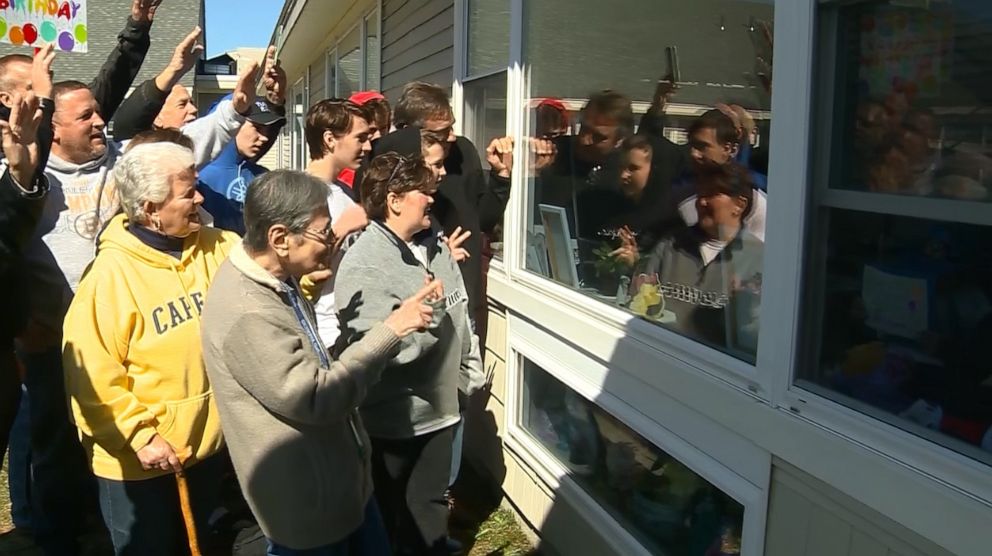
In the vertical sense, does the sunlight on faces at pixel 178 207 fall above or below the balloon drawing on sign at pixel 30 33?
below

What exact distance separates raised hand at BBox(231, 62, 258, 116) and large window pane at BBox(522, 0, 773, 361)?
123 cm

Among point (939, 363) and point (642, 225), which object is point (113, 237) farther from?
point (939, 363)

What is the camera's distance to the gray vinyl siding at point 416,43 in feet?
17.3

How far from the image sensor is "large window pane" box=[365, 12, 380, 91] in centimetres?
783

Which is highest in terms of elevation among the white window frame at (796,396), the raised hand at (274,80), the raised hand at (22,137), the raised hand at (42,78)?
the raised hand at (274,80)

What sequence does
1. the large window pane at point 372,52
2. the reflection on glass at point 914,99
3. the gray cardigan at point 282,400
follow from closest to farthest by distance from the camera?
the reflection on glass at point 914,99
the gray cardigan at point 282,400
the large window pane at point 372,52

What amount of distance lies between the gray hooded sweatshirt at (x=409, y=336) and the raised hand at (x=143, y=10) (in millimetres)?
1658

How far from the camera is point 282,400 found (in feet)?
6.57

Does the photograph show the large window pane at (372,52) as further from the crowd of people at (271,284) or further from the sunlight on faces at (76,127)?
the sunlight on faces at (76,127)

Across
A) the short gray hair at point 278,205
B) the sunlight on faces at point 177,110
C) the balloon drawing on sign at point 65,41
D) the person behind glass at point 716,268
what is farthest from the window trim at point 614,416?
the balloon drawing on sign at point 65,41

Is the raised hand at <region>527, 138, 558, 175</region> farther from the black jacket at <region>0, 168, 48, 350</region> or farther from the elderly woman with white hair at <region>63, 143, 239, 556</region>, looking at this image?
Result: the black jacket at <region>0, 168, 48, 350</region>

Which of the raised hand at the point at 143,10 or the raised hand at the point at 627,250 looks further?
the raised hand at the point at 143,10

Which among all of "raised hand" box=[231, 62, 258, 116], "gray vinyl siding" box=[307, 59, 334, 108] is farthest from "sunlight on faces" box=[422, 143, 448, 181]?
"gray vinyl siding" box=[307, 59, 334, 108]

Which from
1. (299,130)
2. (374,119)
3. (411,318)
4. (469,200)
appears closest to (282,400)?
(411,318)
